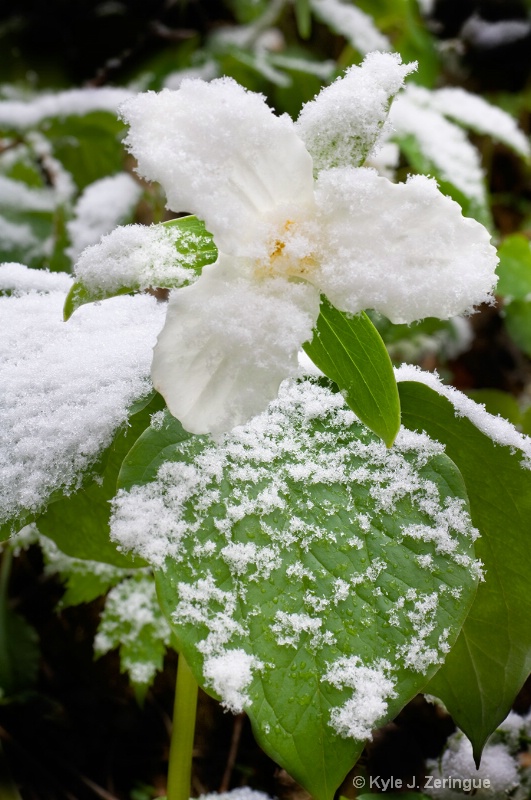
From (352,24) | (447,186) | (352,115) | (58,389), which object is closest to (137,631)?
(58,389)

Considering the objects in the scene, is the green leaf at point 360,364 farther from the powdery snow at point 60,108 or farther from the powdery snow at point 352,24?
the powdery snow at point 352,24

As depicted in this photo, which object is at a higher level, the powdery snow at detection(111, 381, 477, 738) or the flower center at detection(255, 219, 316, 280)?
the flower center at detection(255, 219, 316, 280)

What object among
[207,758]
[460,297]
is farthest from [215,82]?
[207,758]

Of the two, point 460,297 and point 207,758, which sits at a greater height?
point 460,297

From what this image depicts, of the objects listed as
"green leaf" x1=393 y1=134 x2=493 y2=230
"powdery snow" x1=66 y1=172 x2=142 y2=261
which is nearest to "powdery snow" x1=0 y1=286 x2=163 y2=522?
"powdery snow" x1=66 y1=172 x2=142 y2=261

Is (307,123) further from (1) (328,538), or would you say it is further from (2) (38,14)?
(2) (38,14)

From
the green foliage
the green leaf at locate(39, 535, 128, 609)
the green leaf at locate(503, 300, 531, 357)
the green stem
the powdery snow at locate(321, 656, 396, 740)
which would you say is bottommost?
the green leaf at locate(39, 535, 128, 609)

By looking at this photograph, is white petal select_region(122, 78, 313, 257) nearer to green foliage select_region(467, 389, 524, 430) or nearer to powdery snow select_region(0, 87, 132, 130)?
green foliage select_region(467, 389, 524, 430)

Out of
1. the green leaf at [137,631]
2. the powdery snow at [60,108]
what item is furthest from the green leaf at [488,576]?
the powdery snow at [60,108]
